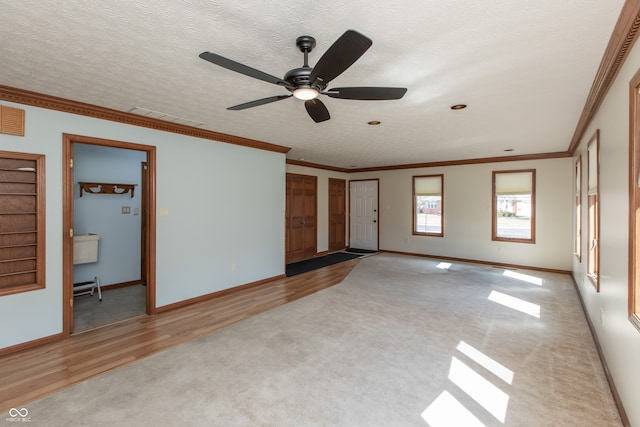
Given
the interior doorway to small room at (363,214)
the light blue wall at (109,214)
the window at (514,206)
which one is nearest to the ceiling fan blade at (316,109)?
the light blue wall at (109,214)

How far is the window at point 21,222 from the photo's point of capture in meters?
2.82

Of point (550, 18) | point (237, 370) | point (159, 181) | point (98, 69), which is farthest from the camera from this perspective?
point (159, 181)

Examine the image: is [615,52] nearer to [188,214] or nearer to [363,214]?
[188,214]

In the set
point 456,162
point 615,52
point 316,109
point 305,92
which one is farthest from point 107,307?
point 456,162

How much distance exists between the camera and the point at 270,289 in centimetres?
494

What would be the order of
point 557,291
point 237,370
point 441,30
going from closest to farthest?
point 441,30 < point 237,370 < point 557,291

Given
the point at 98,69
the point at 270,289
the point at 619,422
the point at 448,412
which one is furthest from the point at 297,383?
the point at 98,69

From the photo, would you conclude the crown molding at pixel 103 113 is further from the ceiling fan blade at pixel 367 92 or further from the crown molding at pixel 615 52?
the crown molding at pixel 615 52

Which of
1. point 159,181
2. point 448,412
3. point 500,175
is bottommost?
point 448,412

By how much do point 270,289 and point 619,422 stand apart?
4085mm

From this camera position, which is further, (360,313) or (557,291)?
(557,291)

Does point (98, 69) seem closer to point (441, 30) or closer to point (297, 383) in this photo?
point (441, 30)

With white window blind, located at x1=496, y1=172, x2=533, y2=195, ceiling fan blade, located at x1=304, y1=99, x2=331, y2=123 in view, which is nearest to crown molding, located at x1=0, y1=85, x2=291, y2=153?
ceiling fan blade, located at x1=304, y1=99, x2=331, y2=123

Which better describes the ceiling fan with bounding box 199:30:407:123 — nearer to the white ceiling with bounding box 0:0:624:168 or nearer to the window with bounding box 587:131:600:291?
the white ceiling with bounding box 0:0:624:168
